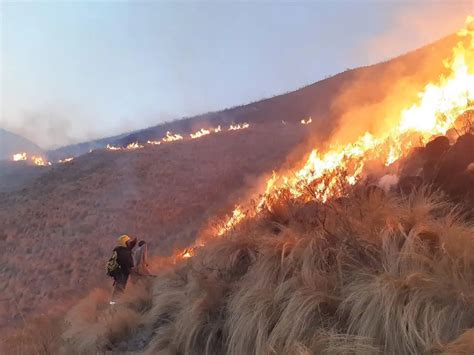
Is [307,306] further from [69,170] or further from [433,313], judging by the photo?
[69,170]

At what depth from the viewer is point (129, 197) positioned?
27875mm

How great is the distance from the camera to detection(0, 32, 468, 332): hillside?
18812 millimetres

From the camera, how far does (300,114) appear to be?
71625 mm

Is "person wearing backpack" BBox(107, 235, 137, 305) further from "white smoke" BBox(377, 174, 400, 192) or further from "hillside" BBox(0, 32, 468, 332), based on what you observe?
"white smoke" BBox(377, 174, 400, 192)

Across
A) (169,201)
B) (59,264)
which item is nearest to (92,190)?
(169,201)

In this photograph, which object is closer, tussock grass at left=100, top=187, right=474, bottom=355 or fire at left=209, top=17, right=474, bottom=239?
tussock grass at left=100, top=187, right=474, bottom=355

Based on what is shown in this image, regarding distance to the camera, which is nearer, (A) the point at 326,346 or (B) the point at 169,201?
(A) the point at 326,346

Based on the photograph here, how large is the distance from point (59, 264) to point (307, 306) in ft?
59.2

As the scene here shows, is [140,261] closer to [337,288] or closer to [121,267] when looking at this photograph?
[121,267]

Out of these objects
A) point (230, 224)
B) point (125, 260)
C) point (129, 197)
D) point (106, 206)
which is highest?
point (230, 224)

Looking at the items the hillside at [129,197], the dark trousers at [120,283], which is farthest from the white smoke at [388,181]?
the hillside at [129,197]

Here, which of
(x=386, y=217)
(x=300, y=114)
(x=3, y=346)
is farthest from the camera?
(x=300, y=114)

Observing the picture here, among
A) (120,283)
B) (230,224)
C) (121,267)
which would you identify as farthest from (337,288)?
(121,267)

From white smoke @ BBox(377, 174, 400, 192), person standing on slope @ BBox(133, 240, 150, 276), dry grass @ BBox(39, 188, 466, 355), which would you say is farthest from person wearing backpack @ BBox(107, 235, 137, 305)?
white smoke @ BBox(377, 174, 400, 192)
